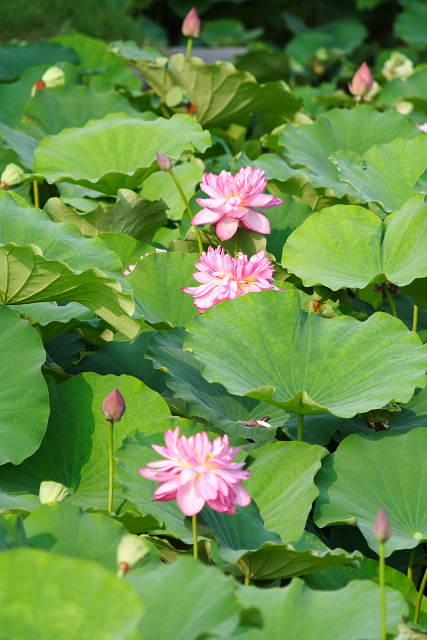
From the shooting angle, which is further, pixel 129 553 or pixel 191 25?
pixel 191 25

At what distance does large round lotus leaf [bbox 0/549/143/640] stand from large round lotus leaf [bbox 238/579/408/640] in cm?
20

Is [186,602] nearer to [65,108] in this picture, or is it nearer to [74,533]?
[74,533]

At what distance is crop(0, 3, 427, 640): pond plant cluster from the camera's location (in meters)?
0.64

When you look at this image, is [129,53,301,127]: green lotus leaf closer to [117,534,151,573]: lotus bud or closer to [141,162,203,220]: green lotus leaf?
[141,162,203,220]: green lotus leaf

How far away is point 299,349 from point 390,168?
2.34 feet

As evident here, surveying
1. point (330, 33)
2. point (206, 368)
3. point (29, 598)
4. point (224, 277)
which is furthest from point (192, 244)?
point (330, 33)

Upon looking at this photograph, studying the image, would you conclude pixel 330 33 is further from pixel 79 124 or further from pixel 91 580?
pixel 91 580

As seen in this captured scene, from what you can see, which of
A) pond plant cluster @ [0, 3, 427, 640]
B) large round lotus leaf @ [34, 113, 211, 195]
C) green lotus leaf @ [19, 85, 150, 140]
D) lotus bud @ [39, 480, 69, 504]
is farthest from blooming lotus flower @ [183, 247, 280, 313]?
green lotus leaf @ [19, 85, 150, 140]

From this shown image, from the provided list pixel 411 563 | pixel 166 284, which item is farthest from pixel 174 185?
pixel 411 563

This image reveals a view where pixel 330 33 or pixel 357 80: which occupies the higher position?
pixel 357 80

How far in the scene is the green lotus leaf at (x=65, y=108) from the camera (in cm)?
206

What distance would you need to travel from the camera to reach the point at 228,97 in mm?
2137

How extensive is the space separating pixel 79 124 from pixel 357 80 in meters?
0.92

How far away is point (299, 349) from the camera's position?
45.7 inches
